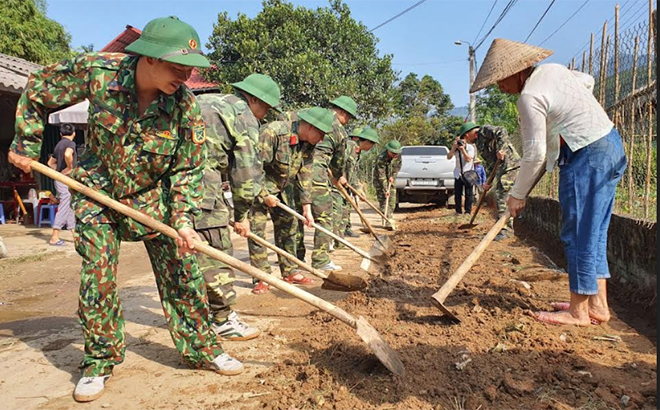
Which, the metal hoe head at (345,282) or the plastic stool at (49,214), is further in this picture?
the plastic stool at (49,214)

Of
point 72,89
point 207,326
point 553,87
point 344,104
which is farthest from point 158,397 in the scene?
point 344,104

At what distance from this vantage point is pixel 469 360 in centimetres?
273

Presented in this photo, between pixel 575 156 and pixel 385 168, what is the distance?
7323 millimetres

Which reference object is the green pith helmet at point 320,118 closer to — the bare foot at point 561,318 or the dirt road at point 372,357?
the dirt road at point 372,357

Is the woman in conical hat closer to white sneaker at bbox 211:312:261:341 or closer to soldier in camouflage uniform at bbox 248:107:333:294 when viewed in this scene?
soldier in camouflage uniform at bbox 248:107:333:294

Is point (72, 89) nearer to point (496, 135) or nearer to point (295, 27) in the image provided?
point (496, 135)

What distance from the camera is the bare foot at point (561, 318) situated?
3.38 m

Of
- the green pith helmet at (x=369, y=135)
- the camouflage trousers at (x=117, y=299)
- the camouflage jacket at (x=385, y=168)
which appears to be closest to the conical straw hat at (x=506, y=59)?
the camouflage trousers at (x=117, y=299)

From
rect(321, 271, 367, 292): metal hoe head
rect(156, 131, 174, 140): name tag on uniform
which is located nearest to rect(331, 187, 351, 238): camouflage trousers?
rect(321, 271, 367, 292): metal hoe head

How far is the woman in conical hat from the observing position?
3.25 m

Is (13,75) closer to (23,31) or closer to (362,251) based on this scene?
(23,31)

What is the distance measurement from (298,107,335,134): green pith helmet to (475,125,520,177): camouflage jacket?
11.6 feet

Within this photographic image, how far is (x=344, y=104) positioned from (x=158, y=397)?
4.59m

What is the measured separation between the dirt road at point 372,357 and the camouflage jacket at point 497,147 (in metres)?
2.74
